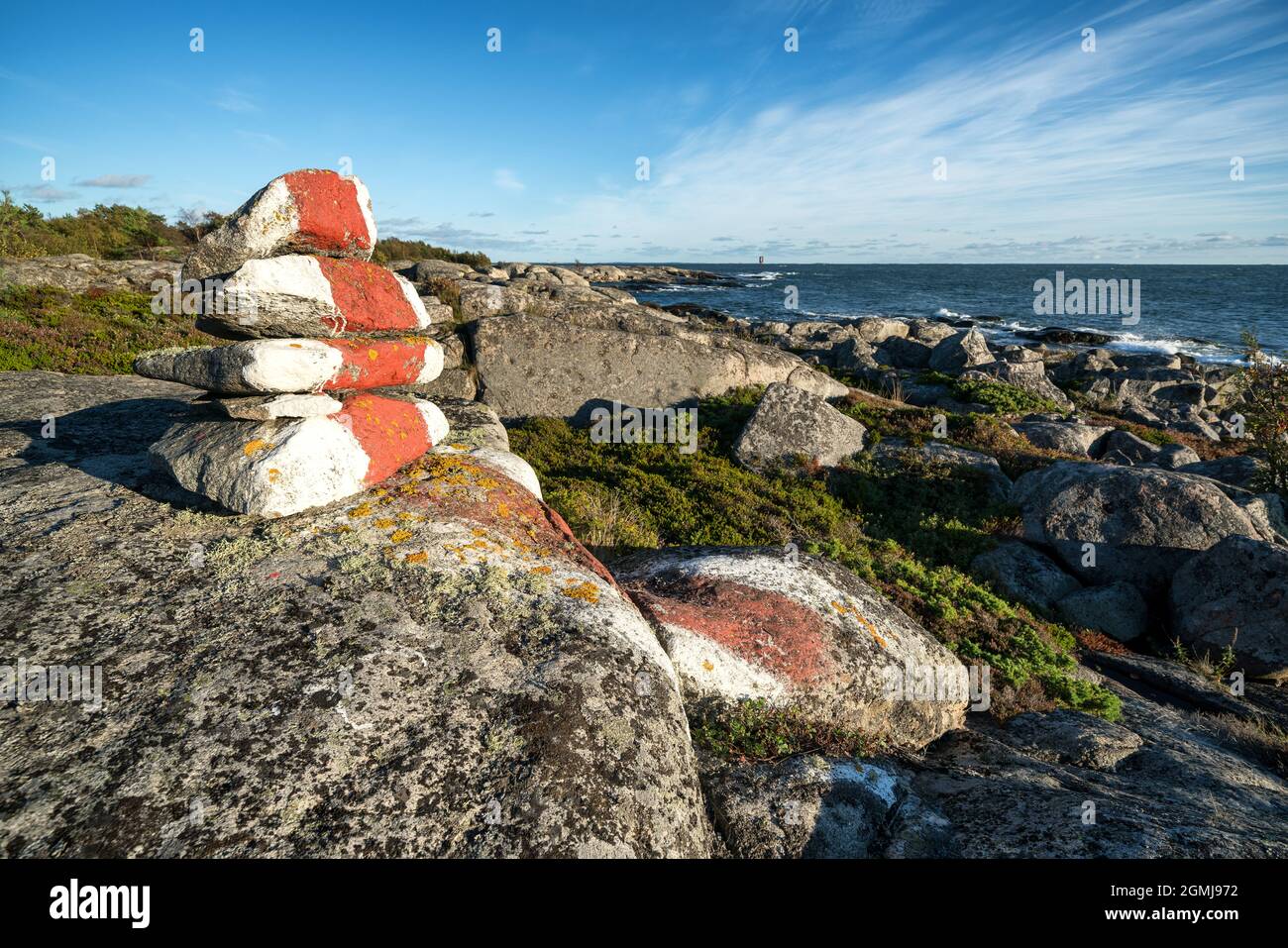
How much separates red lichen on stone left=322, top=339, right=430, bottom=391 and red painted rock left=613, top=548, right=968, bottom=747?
12.4 feet

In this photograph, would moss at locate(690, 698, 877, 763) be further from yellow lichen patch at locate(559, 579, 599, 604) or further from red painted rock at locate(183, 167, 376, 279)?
red painted rock at locate(183, 167, 376, 279)

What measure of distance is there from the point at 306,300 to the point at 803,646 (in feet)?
20.7

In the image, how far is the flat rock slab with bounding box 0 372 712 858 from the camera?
10.2 feet

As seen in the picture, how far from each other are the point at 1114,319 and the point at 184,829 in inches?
3469

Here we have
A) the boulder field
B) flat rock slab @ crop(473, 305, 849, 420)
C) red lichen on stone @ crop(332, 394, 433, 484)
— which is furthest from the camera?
flat rock slab @ crop(473, 305, 849, 420)

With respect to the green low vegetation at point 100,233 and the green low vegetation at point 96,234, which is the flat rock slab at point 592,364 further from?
the green low vegetation at point 96,234

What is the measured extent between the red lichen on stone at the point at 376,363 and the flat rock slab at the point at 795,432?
10.3 m

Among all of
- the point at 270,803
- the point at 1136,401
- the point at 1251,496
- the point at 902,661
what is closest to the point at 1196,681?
the point at 902,661

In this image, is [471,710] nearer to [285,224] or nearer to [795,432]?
[285,224]

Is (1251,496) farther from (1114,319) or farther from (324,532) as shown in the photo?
(1114,319)

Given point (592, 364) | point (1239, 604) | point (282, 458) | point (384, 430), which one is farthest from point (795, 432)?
point (282, 458)

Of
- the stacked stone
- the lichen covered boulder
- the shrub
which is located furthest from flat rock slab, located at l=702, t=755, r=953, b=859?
the shrub

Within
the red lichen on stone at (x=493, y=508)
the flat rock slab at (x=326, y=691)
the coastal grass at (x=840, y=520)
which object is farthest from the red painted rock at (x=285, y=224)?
the coastal grass at (x=840, y=520)

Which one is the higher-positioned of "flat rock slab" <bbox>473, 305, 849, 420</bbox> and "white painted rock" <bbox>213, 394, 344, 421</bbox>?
"flat rock slab" <bbox>473, 305, 849, 420</bbox>
